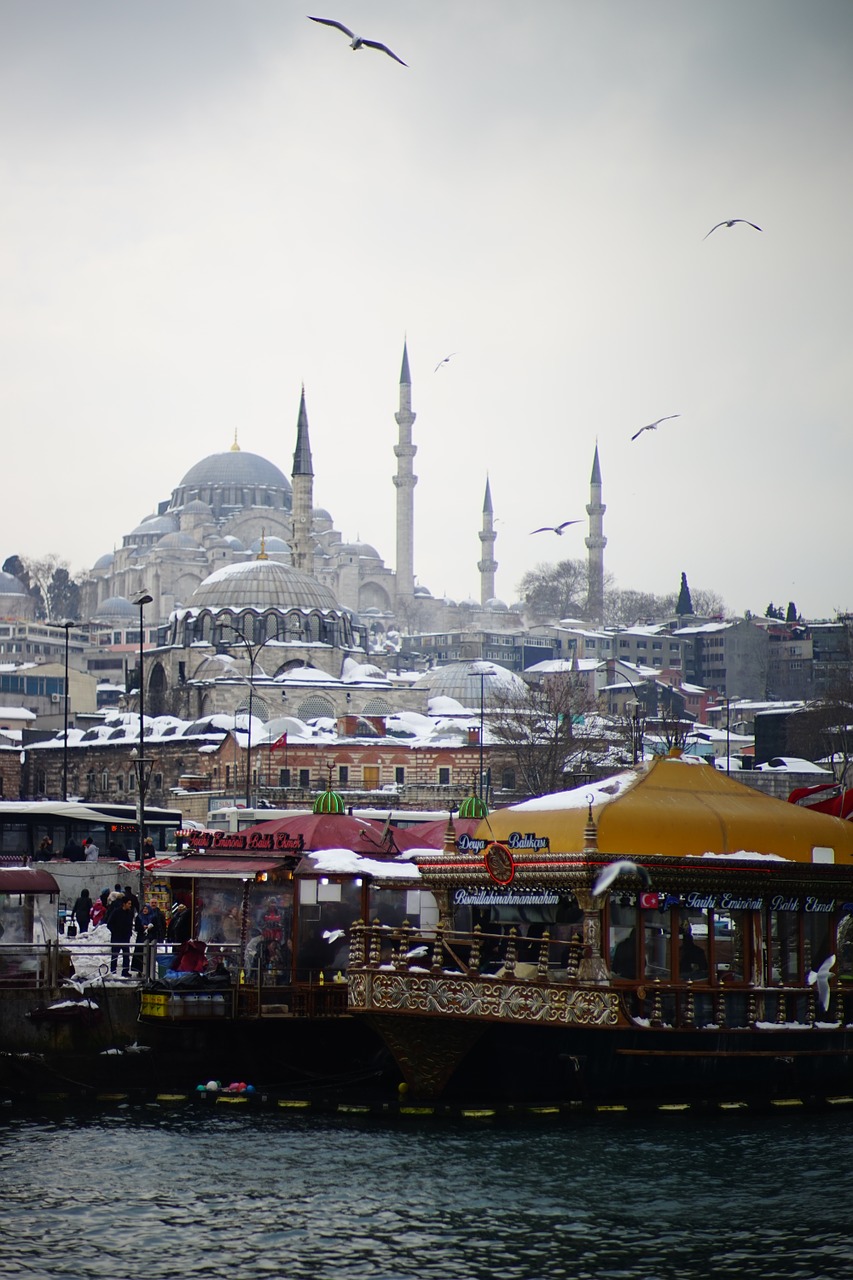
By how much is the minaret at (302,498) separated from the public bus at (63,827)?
178 feet

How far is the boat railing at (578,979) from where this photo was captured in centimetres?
1728

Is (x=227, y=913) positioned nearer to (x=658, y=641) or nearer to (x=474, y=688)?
(x=474, y=688)

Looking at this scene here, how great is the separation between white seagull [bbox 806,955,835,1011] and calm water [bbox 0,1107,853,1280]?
3.95ft

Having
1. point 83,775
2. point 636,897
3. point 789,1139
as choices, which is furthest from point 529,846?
point 83,775

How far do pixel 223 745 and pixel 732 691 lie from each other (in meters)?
53.0

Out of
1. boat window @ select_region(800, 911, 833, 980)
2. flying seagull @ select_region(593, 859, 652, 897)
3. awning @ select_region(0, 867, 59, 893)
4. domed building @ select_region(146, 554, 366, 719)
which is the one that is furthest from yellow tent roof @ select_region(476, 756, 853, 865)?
domed building @ select_region(146, 554, 366, 719)

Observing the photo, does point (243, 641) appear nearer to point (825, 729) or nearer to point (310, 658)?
point (310, 658)

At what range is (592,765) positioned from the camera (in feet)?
194

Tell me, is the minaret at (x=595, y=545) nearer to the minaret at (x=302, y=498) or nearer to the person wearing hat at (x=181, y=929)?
the minaret at (x=302, y=498)

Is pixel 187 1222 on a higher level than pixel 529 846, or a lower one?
lower

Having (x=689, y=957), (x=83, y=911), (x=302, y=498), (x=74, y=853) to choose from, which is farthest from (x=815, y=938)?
(x=302, y=498)

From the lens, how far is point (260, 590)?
3191 inches

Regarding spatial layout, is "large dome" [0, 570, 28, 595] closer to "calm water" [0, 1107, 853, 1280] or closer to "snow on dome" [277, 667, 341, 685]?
"snow on dome" [277, 667, 341, 685]

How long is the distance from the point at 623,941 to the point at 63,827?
1806 centimetres
